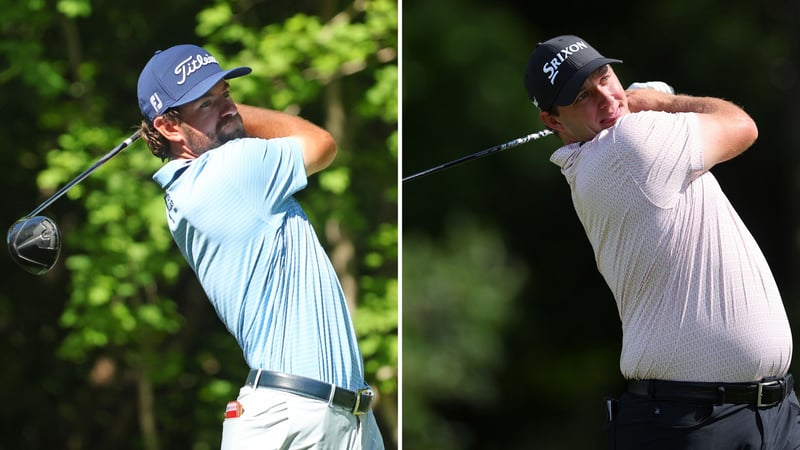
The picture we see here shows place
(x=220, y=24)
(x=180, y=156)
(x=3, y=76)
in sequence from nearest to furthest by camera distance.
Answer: (x=180, y=156) < (x=220, y=24) < (x=3, y=76)

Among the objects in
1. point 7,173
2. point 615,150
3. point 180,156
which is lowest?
point 615,150

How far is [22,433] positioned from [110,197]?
4.17 ft

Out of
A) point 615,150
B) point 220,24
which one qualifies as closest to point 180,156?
point 615,150

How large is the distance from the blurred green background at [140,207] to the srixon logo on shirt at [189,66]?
1.85 meters

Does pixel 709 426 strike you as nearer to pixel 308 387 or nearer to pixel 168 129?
pixel 308 387

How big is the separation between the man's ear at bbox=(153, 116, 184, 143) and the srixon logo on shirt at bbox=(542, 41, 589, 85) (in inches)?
31.5

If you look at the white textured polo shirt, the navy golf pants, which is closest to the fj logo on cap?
the white textured polo shirt

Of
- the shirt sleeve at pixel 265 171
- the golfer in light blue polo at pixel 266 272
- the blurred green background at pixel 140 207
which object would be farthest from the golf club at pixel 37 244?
the blurred green background at pixel 140 207

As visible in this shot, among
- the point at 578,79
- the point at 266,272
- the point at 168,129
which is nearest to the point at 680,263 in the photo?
the point at 578,79

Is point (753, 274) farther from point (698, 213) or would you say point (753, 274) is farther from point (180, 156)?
point (180, 156)

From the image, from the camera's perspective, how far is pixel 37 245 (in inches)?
127

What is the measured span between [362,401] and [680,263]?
0.71 m

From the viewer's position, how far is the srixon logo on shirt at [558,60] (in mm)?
2719

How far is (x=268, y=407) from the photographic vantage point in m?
2.75
